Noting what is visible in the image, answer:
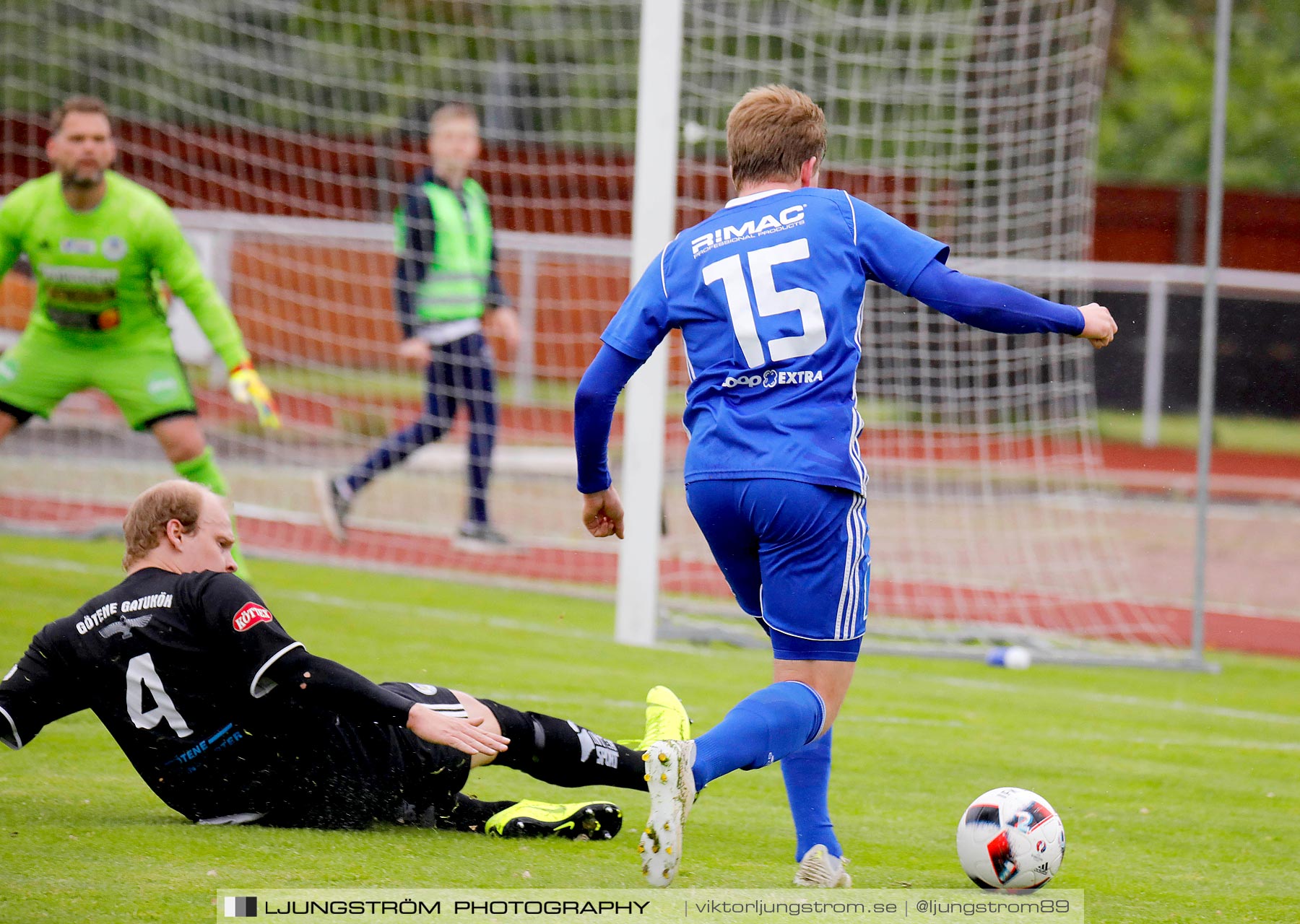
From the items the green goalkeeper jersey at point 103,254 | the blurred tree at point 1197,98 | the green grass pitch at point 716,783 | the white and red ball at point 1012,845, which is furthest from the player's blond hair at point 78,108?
the blurred tree at point 1197,98

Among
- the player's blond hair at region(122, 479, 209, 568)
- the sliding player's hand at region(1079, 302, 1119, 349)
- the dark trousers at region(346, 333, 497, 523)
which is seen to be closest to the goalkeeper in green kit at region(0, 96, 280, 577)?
the dark trousers at region(346, 333, 497, 523)

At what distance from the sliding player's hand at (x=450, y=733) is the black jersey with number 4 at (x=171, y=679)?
36 cm

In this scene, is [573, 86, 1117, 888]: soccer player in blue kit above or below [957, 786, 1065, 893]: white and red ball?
above

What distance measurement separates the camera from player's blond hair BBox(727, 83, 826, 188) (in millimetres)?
3645

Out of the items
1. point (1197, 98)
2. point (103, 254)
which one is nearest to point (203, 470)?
point (103, 254)

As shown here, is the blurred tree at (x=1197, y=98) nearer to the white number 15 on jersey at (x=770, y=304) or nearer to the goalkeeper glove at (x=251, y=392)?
the goalkeeper glove at (x=251, y=392)

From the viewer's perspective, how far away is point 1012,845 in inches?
147

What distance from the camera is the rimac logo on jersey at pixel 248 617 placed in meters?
3.61

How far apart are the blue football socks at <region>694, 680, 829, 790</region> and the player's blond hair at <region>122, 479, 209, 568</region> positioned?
141cm

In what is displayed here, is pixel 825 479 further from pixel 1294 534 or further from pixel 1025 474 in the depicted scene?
pixel 1294 534

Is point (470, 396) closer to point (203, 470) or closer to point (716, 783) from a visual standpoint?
point (203, 470)

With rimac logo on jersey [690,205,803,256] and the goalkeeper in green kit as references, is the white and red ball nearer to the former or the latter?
rimac logo on jersey [690,205,803,256]

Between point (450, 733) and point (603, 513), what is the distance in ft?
2.40

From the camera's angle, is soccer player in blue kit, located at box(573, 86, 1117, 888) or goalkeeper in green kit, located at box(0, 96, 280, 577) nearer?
soccer player in blue kit, located at box(573, 86, 1117, 888)
